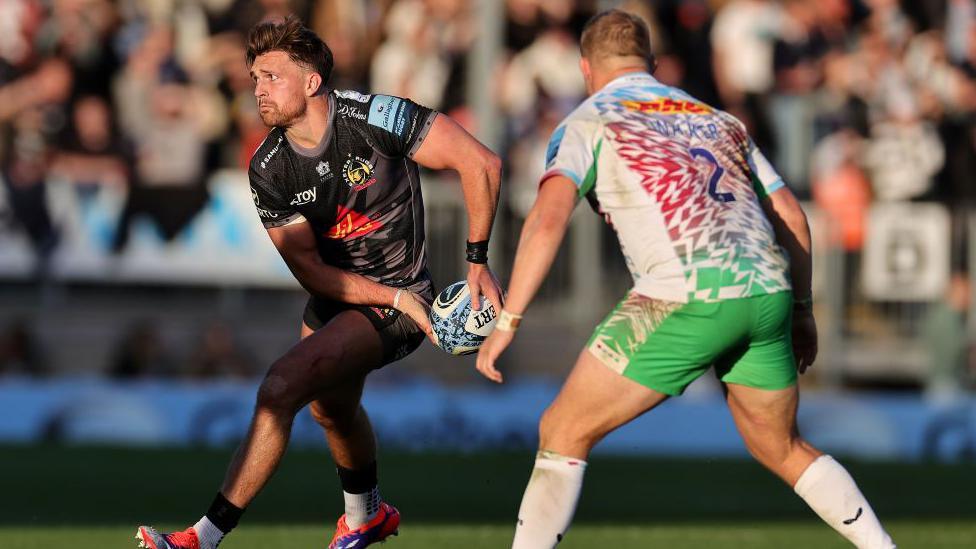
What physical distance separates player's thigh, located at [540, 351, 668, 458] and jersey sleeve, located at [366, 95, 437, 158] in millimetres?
1763

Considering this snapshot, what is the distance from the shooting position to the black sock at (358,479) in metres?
8.77

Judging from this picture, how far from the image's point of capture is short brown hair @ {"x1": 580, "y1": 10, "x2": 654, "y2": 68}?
7.01m

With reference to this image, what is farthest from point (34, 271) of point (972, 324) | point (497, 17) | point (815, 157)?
point (972, 324)

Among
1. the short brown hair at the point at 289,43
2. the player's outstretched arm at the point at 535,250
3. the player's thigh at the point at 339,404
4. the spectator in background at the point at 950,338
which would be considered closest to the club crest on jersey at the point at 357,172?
the short brown hair at the point at 289,43

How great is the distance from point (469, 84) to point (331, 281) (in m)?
9.90

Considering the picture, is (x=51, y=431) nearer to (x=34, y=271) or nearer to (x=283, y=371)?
(x=34, y=271)

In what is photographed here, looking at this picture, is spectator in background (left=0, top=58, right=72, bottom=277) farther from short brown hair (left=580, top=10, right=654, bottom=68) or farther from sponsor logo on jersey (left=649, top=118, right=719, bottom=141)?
sponsor logo on jersey (left=649, top=118, right=719, bottom=141)

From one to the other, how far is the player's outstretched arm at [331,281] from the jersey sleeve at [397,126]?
533 mm

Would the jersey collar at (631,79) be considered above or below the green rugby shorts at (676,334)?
above

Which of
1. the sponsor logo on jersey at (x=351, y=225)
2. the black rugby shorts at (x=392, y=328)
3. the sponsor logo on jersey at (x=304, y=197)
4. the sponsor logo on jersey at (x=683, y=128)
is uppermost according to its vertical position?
the sponsor logo on jersey at (x=683, y=128)

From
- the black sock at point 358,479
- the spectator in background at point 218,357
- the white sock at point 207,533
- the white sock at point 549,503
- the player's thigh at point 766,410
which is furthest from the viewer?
the spectator in background at point 218,357

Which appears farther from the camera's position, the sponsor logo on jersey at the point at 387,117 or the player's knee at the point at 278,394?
the sponsor logo on jersey at the point at 387,117

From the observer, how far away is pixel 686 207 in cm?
665

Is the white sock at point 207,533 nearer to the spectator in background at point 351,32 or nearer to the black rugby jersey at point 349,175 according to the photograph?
the black rugby jersey at point 349,175
